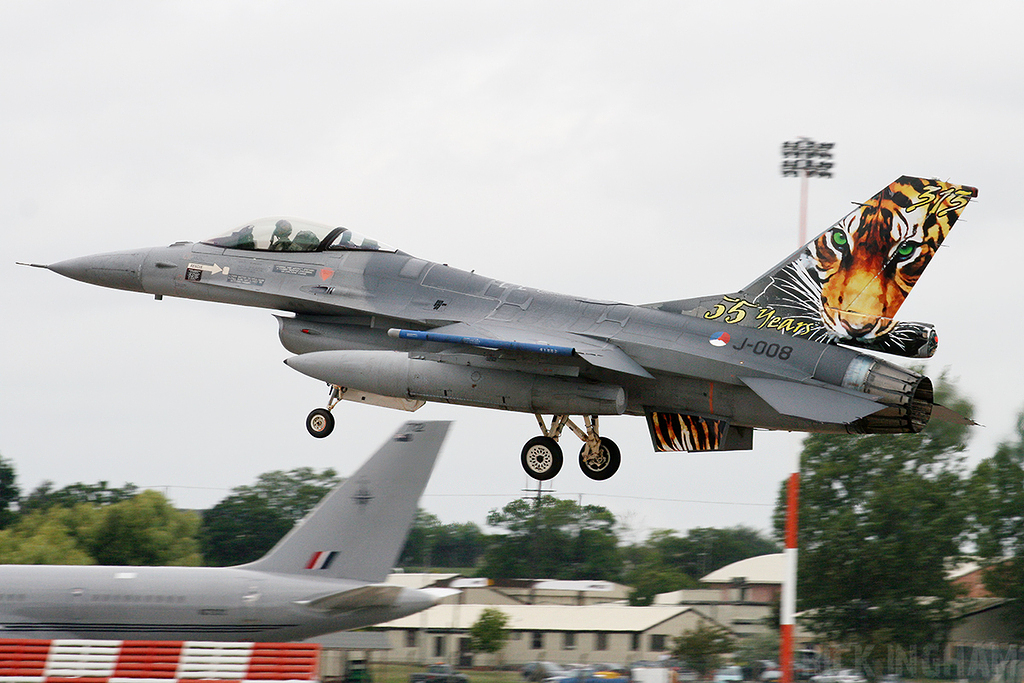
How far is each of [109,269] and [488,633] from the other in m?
24.0

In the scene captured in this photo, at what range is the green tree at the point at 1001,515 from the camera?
1975 inches

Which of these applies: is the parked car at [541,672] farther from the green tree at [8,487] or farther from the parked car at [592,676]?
the green tree at [8,487]

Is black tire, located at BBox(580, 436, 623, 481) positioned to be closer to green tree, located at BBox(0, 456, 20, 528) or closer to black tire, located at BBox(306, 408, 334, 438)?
black tire, located at BBox(306, 408, 334, 438)

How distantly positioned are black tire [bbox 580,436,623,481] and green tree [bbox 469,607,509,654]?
22945 mm

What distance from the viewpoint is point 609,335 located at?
1933 centimetres

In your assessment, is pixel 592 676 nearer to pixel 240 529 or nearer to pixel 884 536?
pixel 884 536

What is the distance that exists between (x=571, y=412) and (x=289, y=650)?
17.8ft

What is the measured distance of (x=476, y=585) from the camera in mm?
51188

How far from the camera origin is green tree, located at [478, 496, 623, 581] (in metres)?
58.1

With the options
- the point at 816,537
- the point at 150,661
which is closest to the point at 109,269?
the point at 150,661

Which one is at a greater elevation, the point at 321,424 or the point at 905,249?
the point at 905,249

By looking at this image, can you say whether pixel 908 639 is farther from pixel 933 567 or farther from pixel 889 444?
pixel 889 444

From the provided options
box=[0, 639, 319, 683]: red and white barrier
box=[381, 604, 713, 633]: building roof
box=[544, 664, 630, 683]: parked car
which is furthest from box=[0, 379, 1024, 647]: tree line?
box=[0, 639, 319, 683]: red and white barrier

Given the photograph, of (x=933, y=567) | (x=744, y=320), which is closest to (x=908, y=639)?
(x=933, y=567)
